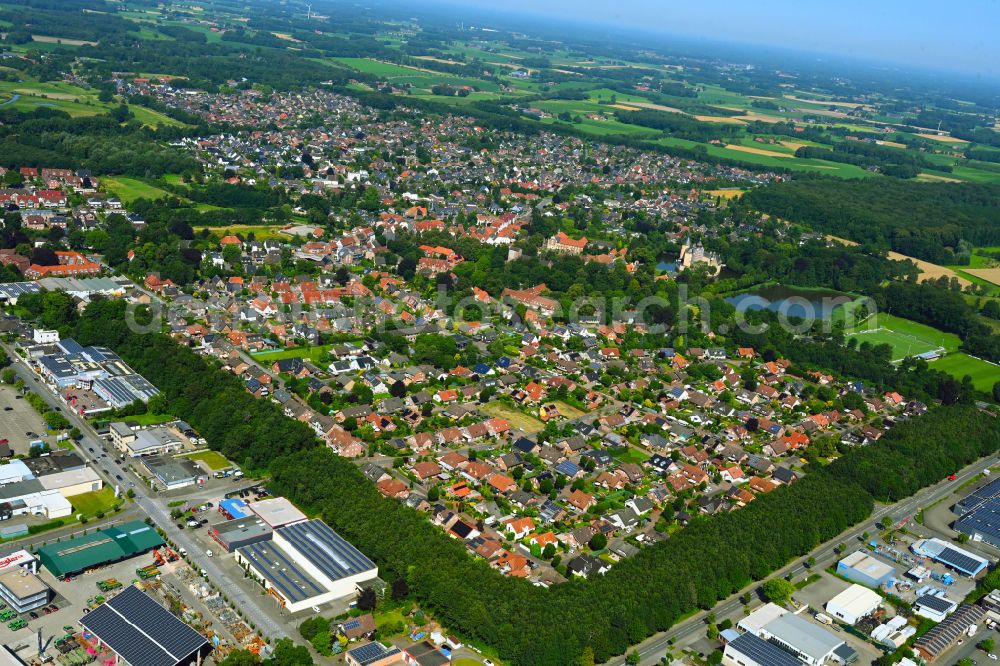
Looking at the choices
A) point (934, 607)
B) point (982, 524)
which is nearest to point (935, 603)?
point (934, 607)

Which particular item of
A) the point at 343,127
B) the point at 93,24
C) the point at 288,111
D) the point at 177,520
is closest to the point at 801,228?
the point at 343,127

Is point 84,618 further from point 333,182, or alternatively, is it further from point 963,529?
point 333,182

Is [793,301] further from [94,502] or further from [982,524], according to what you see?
[94,502]

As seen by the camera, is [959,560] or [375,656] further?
[959,560]

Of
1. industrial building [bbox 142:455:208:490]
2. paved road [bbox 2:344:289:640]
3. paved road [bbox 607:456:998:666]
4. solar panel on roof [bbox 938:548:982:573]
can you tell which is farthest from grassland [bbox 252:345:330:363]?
solar panel on roof [bbox 938:548:982:573]

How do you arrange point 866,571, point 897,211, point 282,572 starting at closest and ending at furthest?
point 282,572, point 866,571, point 897,211

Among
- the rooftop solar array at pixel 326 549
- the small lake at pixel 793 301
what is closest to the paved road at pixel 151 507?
the rooftop solar array at pixel 326 549
